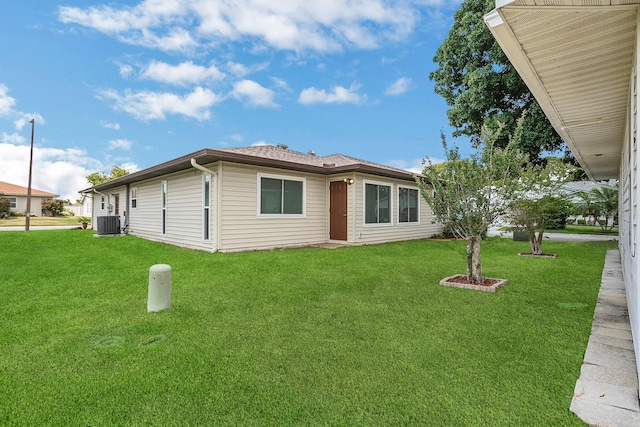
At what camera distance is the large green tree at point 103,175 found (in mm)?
32844

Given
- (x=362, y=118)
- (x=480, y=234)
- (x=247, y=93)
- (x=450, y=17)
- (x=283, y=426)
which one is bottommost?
(x=283, y=426)

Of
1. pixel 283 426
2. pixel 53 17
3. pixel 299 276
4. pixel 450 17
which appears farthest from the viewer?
pixel 450 17

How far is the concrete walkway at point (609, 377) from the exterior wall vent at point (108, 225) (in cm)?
1514

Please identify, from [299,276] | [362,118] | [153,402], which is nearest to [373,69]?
[362,118]

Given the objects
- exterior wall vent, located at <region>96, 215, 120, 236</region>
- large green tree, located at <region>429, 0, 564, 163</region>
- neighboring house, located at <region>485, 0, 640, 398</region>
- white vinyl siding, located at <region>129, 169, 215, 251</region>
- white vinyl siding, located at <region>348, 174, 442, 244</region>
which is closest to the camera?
neighboring house, located at <region>485, 0, 640, 398</region>

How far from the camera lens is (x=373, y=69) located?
1523 centimetres

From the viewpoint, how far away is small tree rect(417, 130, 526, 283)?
4.58 m

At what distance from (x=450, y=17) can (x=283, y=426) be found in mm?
17282

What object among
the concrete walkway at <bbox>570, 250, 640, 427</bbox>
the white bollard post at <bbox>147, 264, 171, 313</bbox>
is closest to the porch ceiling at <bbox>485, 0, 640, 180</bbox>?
the concrete walkway at <bbox>570, 250, 640, 427</bbox>

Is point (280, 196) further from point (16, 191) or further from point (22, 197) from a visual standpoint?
point (16, 191)

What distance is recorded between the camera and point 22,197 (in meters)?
31.8

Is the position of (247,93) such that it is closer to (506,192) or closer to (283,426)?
(506,192)

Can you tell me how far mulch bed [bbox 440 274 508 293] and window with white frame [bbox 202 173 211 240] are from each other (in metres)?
6.09

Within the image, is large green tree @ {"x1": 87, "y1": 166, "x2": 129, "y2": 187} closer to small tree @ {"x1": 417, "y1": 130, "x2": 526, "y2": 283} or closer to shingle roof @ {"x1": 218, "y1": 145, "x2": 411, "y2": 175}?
shingle roof @ {"x1": 218, "y1": 145, "x2": 411, "y2": 175}
